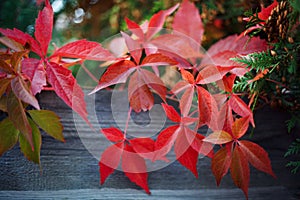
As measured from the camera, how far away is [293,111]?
0.56 m

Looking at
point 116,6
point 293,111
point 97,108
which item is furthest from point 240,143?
point 116,6

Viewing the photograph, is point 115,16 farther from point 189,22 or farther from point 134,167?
point 134,167

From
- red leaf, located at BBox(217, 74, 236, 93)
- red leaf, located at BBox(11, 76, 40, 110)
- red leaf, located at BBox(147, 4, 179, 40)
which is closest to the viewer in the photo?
red leaf, located at BBox(11, 76, 40, 110)

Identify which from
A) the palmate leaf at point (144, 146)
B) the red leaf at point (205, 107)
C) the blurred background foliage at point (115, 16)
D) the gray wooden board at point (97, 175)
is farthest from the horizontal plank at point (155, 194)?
the blurred background foliage at point (115, 16)

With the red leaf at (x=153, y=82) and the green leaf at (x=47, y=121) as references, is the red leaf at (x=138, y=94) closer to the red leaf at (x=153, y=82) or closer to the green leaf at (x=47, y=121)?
the red leaf at (x=153, y=82)

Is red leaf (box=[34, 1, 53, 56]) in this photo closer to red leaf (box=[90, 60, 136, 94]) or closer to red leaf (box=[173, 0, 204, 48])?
red leaf (box=[90, 60, 136, 94])

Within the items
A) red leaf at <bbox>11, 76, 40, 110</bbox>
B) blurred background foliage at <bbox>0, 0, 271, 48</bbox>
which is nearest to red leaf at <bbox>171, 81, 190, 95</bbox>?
red leaf at <bbox>11, 76, 40, 110</bbox>

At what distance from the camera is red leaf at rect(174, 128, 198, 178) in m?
0.46

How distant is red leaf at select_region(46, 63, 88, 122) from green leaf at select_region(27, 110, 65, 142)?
7cm

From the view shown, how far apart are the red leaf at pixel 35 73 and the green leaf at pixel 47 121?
72 millimetres

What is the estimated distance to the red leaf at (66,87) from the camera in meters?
0.40

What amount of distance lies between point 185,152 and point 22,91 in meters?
0.24

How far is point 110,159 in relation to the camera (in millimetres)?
494

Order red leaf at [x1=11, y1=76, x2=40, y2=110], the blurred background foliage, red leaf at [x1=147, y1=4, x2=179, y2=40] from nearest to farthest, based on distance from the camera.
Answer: red leaf at [x1=11, y1=76, x2=40, y2=110]
red leaf at [x1=147, y1=4, x2=179, y2=40]
the blurred background foliage
